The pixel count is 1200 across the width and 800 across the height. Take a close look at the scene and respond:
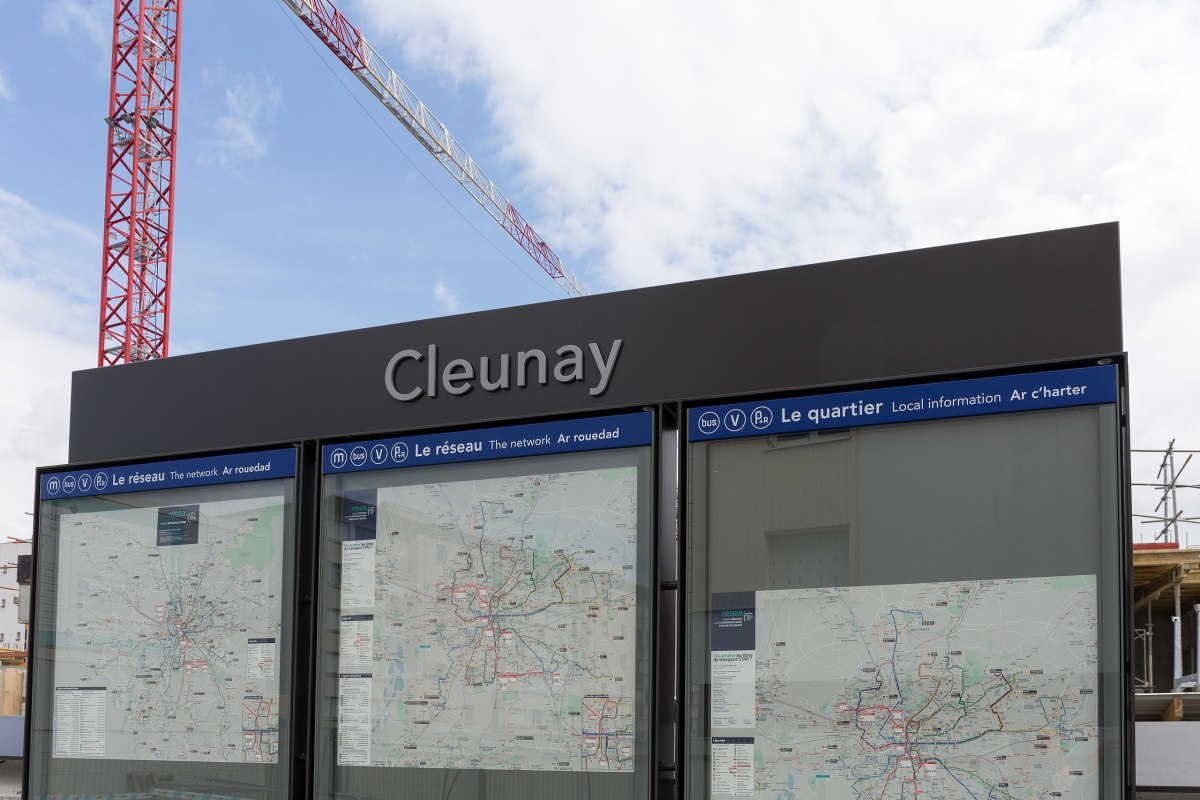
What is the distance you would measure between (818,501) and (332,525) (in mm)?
2921

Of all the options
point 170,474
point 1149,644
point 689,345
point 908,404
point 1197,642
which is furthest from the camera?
point 1197,642

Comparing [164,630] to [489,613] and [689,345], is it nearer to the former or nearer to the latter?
[489,613]

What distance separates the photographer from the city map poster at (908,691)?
17.8ft

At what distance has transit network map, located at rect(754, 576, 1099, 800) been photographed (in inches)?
214

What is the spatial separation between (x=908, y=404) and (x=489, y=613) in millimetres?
2493

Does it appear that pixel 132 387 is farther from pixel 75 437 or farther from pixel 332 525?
pixel 332 525

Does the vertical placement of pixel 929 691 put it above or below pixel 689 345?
below

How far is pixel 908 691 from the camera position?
225 inches

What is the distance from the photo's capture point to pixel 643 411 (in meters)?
6.57

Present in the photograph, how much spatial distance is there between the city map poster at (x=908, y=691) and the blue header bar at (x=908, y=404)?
31.4 inches

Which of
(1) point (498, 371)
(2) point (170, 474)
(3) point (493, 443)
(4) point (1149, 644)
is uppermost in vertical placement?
(1) point (498, 371)

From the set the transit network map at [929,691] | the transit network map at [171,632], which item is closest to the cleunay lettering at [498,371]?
the transit network map at [171,632]

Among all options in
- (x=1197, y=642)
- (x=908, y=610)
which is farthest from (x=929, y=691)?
(x=1197, y=642)

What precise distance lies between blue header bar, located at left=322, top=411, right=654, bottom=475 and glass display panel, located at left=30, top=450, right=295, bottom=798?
0.48 meters
